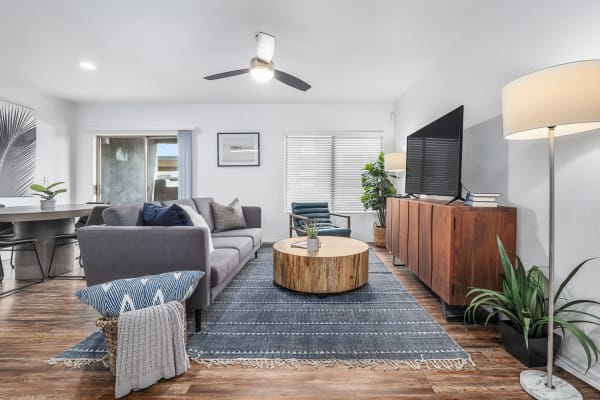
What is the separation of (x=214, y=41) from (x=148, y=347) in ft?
9.11

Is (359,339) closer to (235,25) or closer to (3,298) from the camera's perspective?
(235,25)

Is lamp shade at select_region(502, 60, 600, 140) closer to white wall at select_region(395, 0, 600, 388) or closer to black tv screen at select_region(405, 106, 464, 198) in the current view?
white wall at select_region(395, 0, 600, 388)

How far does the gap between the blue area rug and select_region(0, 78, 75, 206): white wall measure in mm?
3948

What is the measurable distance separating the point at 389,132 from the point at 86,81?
475 centimetres

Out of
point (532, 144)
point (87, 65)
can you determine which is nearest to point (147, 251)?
point (532, 144)

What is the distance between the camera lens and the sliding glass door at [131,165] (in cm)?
518

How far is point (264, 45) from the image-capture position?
8.46ft

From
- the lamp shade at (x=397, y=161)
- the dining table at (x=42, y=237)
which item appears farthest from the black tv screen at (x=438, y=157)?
the dining table at (x=42, y=237)

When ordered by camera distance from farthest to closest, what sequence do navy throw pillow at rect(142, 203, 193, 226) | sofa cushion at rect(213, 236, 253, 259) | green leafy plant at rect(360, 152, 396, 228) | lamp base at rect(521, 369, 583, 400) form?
green leafy plant at rect(360, 152, 396, 228) < sofa cushion at rect(213, 236, 253, 259) < navy throw pillow at rect(142, 203, 193, 226) < lamp base at rect(521, 369, 583, 400)

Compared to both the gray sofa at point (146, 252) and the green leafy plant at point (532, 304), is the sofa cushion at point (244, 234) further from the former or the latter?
the green leafy plant at point (532, 304)

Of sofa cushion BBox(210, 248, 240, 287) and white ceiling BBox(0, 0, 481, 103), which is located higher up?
white ceiling BBox(0, 0, 481, 103)

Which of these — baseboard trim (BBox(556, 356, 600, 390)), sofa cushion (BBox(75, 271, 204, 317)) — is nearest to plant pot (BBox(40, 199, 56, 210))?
sofa cushion (BBox(75, 271, 204, 317))

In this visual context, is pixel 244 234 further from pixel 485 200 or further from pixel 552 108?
pixel 552 108

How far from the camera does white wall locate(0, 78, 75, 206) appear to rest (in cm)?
402
